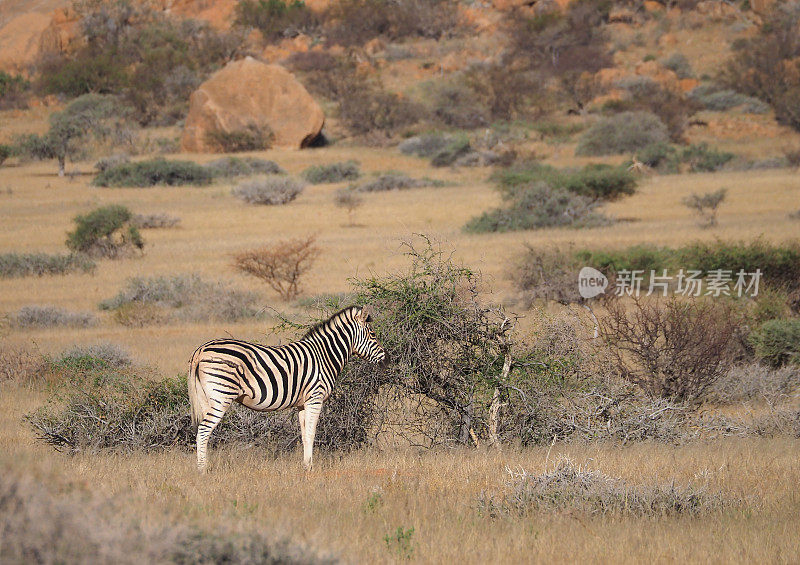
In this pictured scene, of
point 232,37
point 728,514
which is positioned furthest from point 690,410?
point 232,37

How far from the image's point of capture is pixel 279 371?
23.6 ft

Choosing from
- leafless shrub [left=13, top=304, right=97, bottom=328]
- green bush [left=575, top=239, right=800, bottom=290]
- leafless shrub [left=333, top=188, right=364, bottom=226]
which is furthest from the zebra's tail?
leafless shrub [left=333, top=188, right=364, bottom=226]

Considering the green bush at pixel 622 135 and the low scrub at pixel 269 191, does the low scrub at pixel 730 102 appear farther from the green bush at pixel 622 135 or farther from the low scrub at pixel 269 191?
the low scrub at pixel 269 191

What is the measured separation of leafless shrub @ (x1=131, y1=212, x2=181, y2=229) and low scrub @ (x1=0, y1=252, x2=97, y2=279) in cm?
503

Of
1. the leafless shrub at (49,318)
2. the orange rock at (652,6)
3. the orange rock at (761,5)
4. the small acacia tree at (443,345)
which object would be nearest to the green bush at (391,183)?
the leafless shrub at (49,318)

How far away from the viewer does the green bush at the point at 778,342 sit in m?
12.8

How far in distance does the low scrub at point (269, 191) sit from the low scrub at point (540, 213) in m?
7.97

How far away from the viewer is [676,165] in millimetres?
40219

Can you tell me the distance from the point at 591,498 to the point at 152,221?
2467cm

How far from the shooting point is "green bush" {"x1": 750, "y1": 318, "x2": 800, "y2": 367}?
41.9ft

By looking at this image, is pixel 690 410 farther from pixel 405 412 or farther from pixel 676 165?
pixel 676 165

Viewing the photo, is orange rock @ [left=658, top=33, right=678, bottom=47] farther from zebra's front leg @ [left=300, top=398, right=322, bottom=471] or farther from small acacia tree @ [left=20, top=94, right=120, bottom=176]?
zebra's front leg @ [left=300, top=398, right=322, bottom=471]

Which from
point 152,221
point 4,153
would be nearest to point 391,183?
point 152,221

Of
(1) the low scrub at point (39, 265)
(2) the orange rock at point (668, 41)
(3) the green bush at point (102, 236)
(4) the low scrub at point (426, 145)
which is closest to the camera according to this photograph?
(1) the low scrub at point (39, 265)
